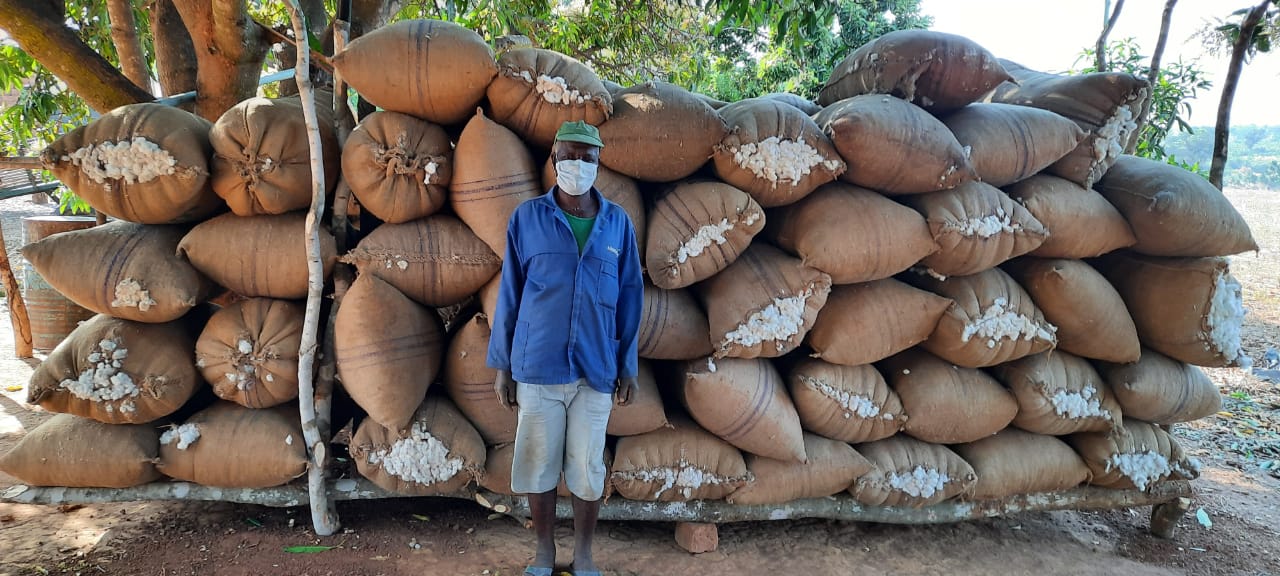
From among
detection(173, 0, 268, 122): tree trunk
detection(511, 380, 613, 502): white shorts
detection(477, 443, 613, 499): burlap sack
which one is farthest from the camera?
detection(173, 0, 268, 122): tree trunk

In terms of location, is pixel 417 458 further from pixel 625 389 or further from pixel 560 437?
pixel 625 389

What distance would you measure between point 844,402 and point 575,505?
112 cm

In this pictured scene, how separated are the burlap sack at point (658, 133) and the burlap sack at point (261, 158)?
1.07m

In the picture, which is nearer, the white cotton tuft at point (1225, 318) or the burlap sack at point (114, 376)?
the burlap sack at point (114, 376)

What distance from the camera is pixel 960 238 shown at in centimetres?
240

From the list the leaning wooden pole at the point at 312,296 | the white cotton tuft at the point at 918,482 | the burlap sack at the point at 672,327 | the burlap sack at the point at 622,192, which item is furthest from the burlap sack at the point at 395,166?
the white cotton tuft at the point at 918,482

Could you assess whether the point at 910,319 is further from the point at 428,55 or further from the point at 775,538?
the point at 428,55

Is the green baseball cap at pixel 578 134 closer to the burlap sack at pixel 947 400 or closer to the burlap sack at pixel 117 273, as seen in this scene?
the burlap sack at pixel 117 273

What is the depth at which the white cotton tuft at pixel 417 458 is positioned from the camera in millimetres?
2238

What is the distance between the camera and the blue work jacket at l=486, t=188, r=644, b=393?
76.6 inches

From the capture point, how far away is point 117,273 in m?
2.13

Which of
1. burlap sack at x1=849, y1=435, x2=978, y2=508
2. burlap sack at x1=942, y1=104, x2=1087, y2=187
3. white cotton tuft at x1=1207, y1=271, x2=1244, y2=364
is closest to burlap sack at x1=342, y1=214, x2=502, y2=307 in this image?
burlap sack at x1=849, y1=435, x2=978, y2=508

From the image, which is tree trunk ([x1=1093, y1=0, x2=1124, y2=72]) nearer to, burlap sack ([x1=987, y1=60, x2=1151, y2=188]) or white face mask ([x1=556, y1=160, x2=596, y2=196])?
burlap sack ([x1=987, y1=60, x2=1151, y2=188])

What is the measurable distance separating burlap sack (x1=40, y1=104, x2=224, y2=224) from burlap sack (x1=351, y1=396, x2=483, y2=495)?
104 centimetres
